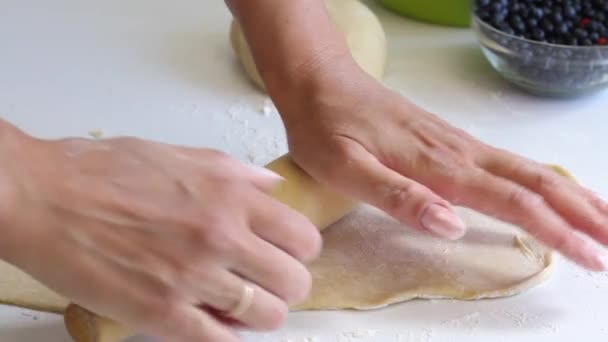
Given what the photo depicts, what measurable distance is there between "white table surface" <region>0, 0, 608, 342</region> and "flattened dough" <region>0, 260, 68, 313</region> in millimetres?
12

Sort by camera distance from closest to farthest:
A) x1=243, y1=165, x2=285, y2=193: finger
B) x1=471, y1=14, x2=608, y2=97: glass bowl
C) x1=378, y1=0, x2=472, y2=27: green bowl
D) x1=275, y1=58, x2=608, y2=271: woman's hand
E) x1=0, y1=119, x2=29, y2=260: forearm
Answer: x1=0, y1=119, x2=29, y2=260: forearm < x1=243, y1=165, x2=285, y2=193: finger < x1=275, y1=58, x2=608, y2=271: woman's hand < x1=471, y1=14, x2=608, y2=97: glass bowl < x1=378, y1=0, x2=472, y2=27: green bowl

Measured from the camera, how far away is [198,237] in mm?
631

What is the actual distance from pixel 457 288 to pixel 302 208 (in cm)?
19

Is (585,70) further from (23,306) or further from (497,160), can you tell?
(23,306)

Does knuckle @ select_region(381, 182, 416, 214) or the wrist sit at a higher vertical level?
the wrist

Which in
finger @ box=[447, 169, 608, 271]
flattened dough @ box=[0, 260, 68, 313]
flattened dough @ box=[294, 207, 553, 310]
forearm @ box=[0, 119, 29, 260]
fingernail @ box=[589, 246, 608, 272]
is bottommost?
flattened dough @ box=[294, 207, 553, 310]

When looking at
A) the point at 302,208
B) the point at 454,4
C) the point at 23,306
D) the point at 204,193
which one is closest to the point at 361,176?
the point at 302,208

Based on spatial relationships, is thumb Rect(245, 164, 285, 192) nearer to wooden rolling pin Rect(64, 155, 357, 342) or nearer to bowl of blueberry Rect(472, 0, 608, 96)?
wooden rolling pin Rect(64, 155, 357, 342)

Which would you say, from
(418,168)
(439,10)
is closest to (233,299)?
(418,168)

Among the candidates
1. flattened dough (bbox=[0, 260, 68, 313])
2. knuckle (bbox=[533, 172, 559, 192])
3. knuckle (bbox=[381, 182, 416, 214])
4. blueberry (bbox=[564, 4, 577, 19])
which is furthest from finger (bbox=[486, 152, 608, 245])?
flattened dough (bbox=[0, 260, 68, 313])

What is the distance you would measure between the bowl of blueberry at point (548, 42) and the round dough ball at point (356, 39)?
0.15 m

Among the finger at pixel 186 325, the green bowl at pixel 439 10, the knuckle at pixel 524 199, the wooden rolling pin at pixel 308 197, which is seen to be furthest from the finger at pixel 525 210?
the green bowl at pixel 439 10

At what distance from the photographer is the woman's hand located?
800 mm

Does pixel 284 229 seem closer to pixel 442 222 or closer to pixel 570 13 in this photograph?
pixel 442 222
